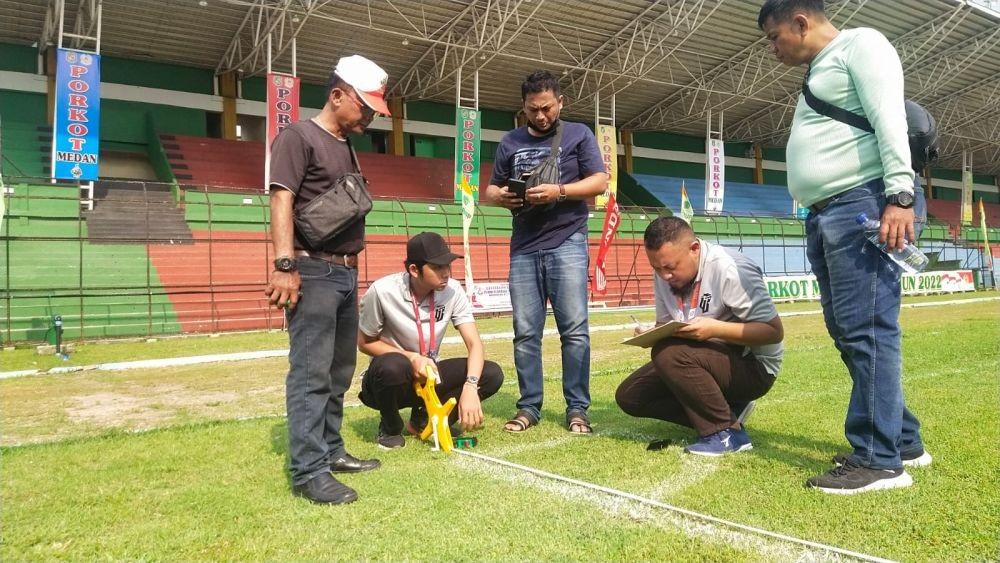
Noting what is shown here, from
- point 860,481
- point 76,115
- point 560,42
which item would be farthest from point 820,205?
point 560,42

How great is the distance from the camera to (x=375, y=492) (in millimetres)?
2801

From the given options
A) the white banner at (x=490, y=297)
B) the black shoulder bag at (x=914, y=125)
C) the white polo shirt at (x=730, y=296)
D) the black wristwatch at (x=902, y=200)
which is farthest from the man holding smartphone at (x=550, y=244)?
the white banner at (x=490, y=297)

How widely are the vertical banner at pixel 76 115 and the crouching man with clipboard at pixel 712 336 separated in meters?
18.1

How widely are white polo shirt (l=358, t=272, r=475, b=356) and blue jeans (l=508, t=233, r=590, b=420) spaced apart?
1.29 ft

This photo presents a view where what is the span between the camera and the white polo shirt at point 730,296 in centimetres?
333

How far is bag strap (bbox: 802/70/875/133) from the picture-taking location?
107 inches

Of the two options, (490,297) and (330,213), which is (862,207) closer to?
(330,213)

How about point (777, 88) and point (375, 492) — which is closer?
point (375, 492)

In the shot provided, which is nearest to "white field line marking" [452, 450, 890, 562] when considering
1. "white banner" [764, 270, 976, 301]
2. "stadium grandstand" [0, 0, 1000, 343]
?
"stadium grandstand" [0, 0, 1000, 343]

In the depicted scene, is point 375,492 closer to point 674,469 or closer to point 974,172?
point 674,469

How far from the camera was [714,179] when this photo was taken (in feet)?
93.7

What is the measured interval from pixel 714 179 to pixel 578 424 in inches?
1044

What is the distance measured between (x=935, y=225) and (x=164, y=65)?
37319mm

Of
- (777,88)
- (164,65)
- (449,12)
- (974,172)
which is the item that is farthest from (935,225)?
(164,65)
